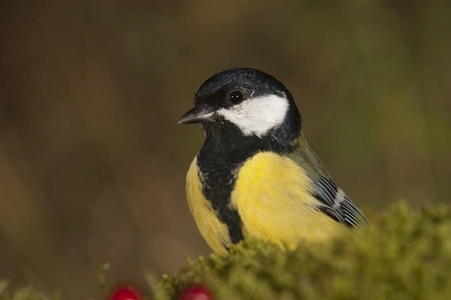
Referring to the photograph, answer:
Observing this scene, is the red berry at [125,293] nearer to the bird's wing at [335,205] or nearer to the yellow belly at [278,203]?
the yellow belly at [278,203]

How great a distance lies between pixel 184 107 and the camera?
4102mm

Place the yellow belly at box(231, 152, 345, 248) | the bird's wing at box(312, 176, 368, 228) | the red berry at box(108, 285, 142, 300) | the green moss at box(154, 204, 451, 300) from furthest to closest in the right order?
the bird's wing at box(312, 176, 368, 228)
the yellow belly at box(231, 152, 345, 248)
the red berry at box(108, 285, 142, 300)
the green moss at box(154, 204, 451, 300)

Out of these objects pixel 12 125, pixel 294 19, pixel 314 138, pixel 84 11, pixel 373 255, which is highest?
pixel 84 11

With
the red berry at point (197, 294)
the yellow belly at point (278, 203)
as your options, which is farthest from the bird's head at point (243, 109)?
the red berry at point (197, 294)

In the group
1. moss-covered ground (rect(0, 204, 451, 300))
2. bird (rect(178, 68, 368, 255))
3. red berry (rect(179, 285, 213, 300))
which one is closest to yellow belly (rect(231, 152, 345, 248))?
bird (rect(178, 68, 368, 255))

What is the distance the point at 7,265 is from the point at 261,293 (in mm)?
3127

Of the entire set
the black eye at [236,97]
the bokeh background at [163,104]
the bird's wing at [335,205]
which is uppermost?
the bokeh background at [163,104]

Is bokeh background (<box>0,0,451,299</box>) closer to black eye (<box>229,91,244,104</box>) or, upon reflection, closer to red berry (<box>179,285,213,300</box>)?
black eye (<box>229,91,244,104</box>)

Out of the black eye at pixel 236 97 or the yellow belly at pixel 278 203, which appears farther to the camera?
the black eye at pixel 236 97

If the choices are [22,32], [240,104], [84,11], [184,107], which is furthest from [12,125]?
[240,104]

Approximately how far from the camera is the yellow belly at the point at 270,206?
158 centimetres

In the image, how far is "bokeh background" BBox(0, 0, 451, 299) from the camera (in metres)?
3.70

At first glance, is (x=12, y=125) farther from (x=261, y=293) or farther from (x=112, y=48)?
(x=261, y=293)

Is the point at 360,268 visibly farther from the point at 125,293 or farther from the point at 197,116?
the point at 197,116
